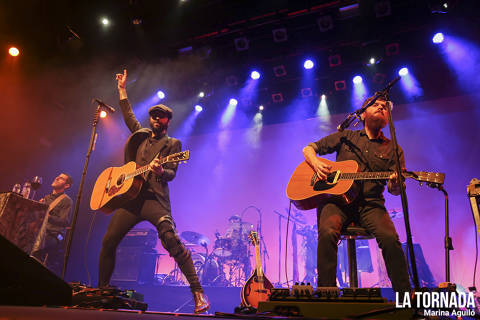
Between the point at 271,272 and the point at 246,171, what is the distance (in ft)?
9.82

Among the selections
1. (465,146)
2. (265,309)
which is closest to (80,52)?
(265,309)

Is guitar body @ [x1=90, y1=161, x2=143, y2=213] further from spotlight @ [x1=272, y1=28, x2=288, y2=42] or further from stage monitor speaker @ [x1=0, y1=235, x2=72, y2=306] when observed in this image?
spotlight @ [x1=272, y1=28, x2=288, y2=42]

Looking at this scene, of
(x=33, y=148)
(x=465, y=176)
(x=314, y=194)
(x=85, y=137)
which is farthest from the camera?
(x=85, y=137)

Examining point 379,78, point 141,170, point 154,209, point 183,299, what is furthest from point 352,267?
point 379,78

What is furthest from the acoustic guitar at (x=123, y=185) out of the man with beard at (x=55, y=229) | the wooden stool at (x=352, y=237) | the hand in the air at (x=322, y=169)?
the man with beard at (x=55, y=229)

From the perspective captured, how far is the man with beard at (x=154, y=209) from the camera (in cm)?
388

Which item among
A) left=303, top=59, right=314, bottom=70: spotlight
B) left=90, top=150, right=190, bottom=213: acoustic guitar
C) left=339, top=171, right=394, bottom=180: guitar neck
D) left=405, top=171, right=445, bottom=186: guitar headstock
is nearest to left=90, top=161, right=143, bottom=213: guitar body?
left=90, top=150, right=190, bottom=213: acoustic guitar

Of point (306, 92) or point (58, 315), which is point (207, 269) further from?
point (58, 315)

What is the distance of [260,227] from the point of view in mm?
8641

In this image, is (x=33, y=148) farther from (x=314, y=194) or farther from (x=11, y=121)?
(x=314, y=194)

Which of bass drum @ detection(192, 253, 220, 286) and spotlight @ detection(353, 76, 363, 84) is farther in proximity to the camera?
spotlight @ detection(353, 76, 363, 84)

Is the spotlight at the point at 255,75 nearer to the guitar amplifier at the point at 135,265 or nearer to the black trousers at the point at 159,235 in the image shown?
the guitar amplifier at the point at 135,265

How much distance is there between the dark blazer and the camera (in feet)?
13.8

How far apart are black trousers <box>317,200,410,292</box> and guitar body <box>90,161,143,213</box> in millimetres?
2392
